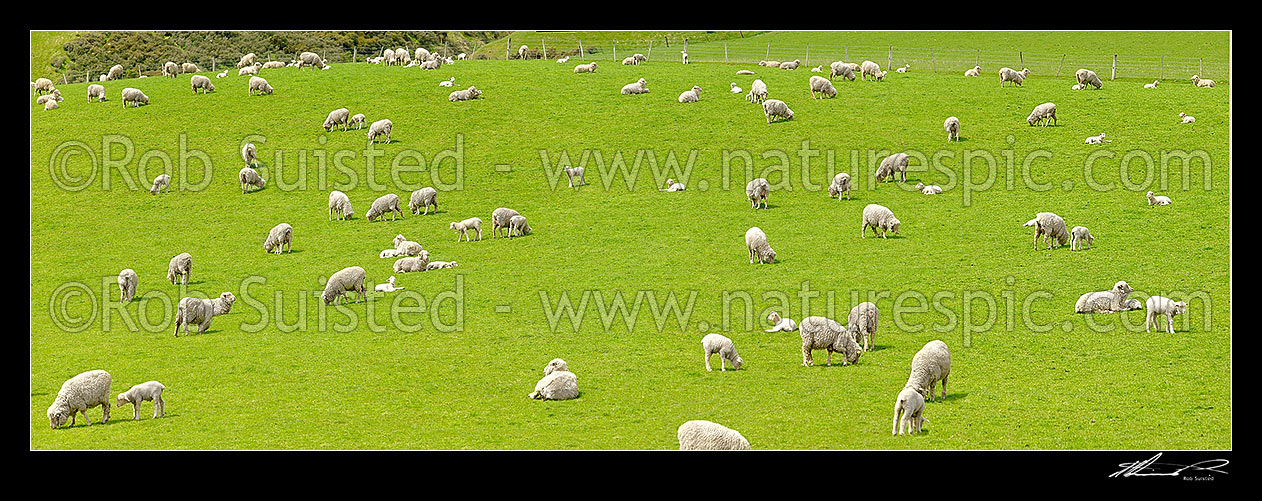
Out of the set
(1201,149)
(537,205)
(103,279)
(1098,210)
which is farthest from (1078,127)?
→ (103,279)

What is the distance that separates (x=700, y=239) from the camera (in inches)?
1630

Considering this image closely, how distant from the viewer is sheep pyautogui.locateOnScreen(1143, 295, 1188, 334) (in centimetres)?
3012

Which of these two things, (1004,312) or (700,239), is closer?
(1004,312)

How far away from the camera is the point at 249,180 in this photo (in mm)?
49812

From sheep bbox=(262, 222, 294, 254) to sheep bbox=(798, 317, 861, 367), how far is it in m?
22.8

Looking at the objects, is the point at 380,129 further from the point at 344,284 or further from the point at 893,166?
the point at 893,166

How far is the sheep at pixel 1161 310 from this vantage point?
3012 centimetres

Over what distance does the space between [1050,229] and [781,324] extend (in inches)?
510

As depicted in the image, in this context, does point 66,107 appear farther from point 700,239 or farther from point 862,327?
point 862,327

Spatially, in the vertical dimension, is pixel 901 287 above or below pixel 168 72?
below

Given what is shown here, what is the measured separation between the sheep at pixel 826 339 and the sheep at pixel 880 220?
1391 cm

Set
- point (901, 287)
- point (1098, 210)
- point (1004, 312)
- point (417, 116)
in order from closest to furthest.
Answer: point (1004, 312)
point (901, 287)
point (1098, 210)
point (417, 116)

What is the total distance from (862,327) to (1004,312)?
630 centimetres

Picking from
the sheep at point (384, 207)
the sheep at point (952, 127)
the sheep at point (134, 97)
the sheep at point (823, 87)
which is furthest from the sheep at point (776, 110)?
the sheep at point (134, 97)
